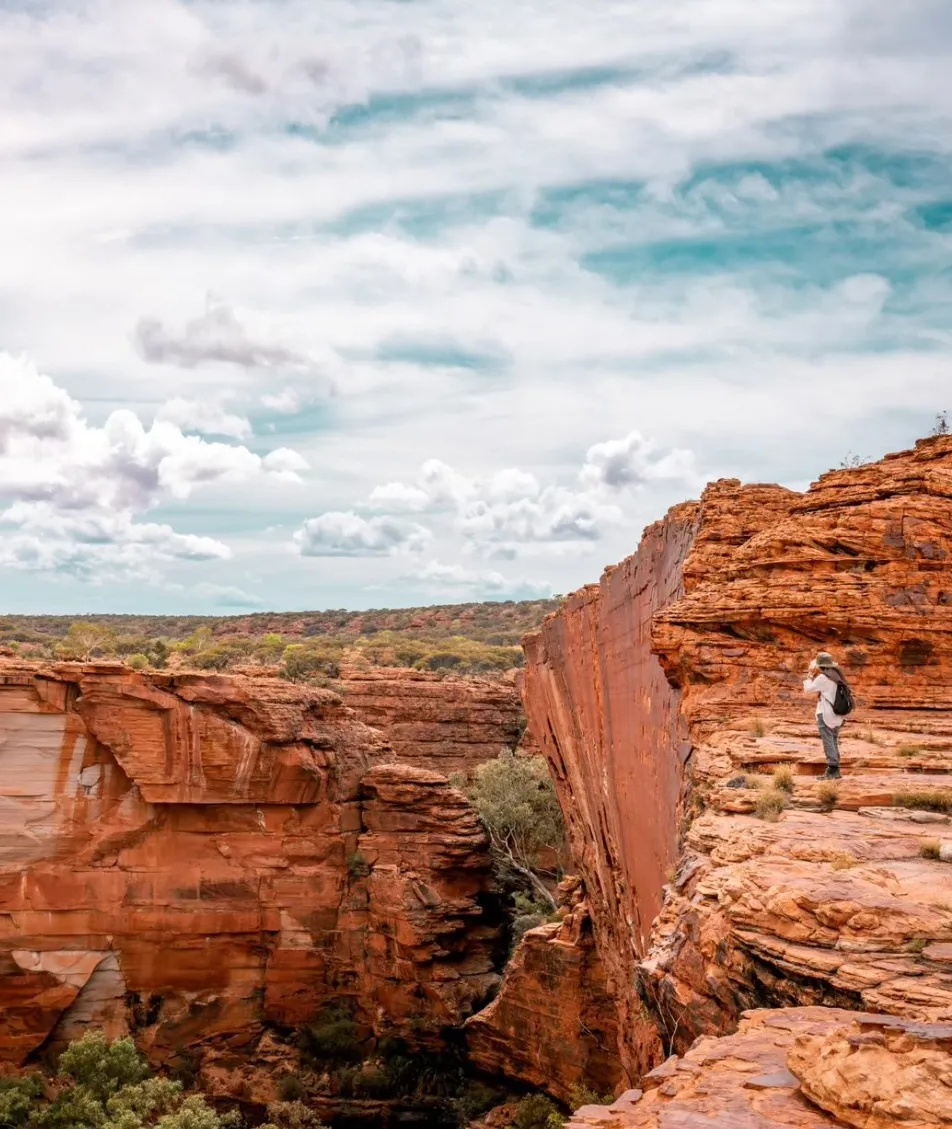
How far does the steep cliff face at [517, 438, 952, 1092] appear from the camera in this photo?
539 centimetres

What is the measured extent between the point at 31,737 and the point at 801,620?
60.7 ft

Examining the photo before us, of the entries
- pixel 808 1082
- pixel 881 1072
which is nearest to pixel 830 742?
pixel 808 1082

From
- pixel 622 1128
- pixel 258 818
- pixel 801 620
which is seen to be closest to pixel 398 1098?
pixel 258 818

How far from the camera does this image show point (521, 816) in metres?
32.1

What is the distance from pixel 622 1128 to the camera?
13.6ft

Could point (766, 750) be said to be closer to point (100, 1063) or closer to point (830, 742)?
point (830, 742)

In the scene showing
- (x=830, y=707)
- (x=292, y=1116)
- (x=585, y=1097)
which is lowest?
(x=292, y=1116)

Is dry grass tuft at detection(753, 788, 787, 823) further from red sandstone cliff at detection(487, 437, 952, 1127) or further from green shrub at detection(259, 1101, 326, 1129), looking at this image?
green shrub at detection(259, 1101, 326, 1129)

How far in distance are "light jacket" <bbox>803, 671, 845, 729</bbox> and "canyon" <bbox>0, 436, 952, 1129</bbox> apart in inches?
19.1

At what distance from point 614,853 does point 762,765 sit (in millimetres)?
7496

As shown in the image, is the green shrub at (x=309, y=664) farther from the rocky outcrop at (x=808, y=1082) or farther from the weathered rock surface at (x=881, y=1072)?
the weathered rock surface at (x=881, y=1072)

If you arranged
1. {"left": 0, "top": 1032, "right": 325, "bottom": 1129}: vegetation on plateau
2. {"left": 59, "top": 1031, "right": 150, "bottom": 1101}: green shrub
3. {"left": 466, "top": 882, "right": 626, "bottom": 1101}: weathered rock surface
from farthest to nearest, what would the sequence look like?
{"left": 59, "top": 1031, "right": 150, "bottom": 1101}: green shrub, {"left": 466, "top": 882, "right": 626, "bottom": 1101}: weathered rock surface, {"left": 0, "top": 1032, "right": 325, "bottom": 1129}: vegetation on plateau

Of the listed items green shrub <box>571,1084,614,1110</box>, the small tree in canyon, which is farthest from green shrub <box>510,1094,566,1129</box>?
the small tree in canyon

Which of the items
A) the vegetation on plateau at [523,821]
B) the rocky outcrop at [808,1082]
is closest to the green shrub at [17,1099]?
the vegetation on plateau at [523,821]
